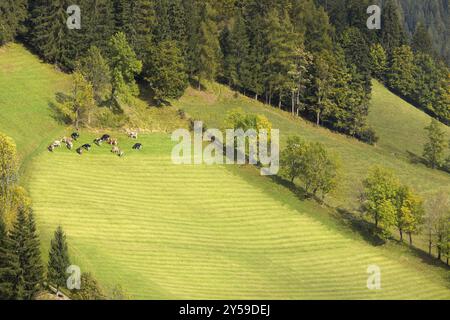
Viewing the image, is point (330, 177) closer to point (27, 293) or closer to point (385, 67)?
point (27, 293)

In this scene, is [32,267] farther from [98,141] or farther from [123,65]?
[123,65]

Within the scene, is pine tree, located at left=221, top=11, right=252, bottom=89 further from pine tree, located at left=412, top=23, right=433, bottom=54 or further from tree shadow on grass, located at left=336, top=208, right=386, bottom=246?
pine tree, located at left=412, top=23, right=433, bottom=54

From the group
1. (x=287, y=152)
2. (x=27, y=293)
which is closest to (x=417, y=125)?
(x=287, y=152)

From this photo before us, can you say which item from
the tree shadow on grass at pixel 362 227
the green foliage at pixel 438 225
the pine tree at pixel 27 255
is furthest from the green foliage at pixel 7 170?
the green foliage at pixel 438 225

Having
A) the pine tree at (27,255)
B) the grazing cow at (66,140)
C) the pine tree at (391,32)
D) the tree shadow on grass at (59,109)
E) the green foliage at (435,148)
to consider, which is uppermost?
the pine tree at (391,32)

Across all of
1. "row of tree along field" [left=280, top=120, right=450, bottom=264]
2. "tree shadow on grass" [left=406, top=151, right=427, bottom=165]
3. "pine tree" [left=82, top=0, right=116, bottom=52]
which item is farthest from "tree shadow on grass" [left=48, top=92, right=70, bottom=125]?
"tree shadow on grass" [left=406, top=151, right=427, bottom=165]

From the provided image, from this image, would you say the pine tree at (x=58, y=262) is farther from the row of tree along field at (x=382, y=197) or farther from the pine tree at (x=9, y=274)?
the row of tree along field at (x=382, y=197)
